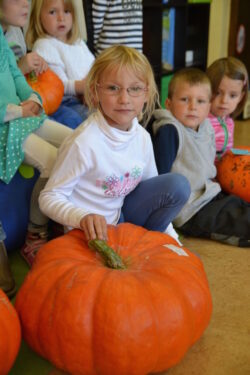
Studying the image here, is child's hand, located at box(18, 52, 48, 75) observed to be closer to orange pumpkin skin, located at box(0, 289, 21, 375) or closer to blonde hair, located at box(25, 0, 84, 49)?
blonde hair, located at box(25, 0, 84, 49)

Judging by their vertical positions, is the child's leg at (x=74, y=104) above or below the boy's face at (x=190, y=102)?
below

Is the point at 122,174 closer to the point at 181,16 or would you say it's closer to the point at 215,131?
the point at 215,131

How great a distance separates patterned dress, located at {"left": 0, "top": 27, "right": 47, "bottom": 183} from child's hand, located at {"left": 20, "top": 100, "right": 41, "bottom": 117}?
28 millimetres

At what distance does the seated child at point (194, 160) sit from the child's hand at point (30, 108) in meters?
0.47

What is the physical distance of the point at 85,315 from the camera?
2.68 ft

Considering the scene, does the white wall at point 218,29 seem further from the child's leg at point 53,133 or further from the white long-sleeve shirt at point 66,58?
the child's leg at point 53,133

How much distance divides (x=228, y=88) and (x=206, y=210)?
60cm

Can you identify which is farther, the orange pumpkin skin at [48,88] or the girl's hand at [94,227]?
the orange pumpkin skin at [48,88]

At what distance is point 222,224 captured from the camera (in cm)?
154

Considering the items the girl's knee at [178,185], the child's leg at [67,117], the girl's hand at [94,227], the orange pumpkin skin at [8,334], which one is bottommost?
the orange pumpkin skin at [8,334]

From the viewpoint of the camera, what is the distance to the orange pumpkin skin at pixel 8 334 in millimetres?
823

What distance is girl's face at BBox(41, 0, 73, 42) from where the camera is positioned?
185 centimetres

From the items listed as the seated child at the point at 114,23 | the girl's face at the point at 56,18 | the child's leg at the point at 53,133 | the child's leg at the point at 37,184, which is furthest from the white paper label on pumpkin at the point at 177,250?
the seated child at the point at 114,23

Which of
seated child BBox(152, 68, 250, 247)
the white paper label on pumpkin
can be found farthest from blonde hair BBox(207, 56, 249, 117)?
the white paper label on pumpkin
